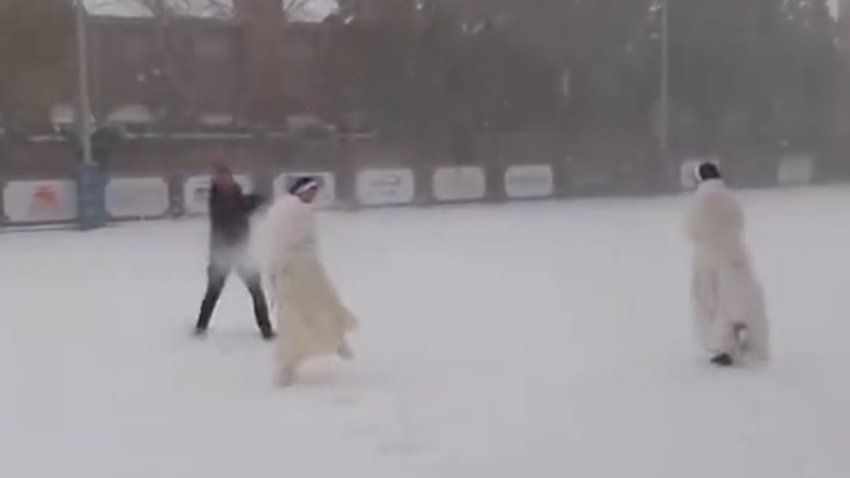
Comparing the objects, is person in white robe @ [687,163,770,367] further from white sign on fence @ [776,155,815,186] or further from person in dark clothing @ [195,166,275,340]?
white sign on fence @ [776,155,815,186]

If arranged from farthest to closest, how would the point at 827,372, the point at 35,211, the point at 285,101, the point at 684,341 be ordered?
the point at 285,101
the point at 35,211
the point at 684,341
the point at 827,372

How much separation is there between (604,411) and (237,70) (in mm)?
33123

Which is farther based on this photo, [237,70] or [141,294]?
[237,70]

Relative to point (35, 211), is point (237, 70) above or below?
above

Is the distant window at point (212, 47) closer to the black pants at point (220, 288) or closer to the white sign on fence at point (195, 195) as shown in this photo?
the white sign on fence at point (195, 195)

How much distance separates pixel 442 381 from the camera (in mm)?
9586

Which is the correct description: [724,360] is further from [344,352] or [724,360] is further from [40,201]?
[40,201]

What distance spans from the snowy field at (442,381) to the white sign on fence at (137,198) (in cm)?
868

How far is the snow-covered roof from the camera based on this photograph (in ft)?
132

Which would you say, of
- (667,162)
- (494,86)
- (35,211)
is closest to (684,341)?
(35,211)

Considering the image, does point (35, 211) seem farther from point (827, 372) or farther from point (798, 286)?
point (827, 372)

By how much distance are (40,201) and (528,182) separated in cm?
1162

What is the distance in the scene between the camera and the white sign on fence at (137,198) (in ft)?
88.9

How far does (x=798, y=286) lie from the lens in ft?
48.8
